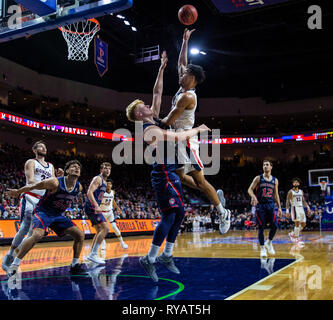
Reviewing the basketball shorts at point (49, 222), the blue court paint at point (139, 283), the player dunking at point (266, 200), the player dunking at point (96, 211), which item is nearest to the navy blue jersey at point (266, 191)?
the player dunking at point (266, 200)

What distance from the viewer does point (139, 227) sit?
19.5m

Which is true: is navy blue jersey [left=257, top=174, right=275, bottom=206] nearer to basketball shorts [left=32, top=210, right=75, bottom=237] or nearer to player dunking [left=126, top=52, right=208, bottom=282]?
player dunking [left=126, top=52, right=208, bottom=282]

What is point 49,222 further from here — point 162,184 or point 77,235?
point 162,184

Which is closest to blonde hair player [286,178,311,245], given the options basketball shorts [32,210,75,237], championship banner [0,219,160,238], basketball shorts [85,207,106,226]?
championship banner [0,219,160,238]

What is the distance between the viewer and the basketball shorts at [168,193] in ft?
15.2

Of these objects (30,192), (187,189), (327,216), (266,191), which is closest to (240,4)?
(266,191)

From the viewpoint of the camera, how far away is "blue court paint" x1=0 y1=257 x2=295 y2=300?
4277 millimetres

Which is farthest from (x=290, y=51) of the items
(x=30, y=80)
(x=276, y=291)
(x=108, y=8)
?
(x=276, y=291)

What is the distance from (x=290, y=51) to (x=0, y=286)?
24613 millimetres

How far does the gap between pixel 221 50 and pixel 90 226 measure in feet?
53.3

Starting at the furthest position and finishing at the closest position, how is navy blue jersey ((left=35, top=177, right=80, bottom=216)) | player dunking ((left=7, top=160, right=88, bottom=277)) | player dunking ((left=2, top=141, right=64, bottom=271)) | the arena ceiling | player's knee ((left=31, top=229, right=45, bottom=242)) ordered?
the arena ceiling
player dunking ((left=2, top=141, right=64, bottom=271))
navy blue jersey ((left=35, top=177, right=80, bottom=216))
player dunking ((left=7, top=160, right=88, bottom=277))
player's knee ((left=31, top=229, right=45, bottom=242))

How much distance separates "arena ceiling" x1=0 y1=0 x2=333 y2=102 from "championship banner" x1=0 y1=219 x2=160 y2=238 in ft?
28.1

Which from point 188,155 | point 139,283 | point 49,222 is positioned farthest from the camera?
point 49,222

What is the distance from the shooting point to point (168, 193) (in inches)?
183
